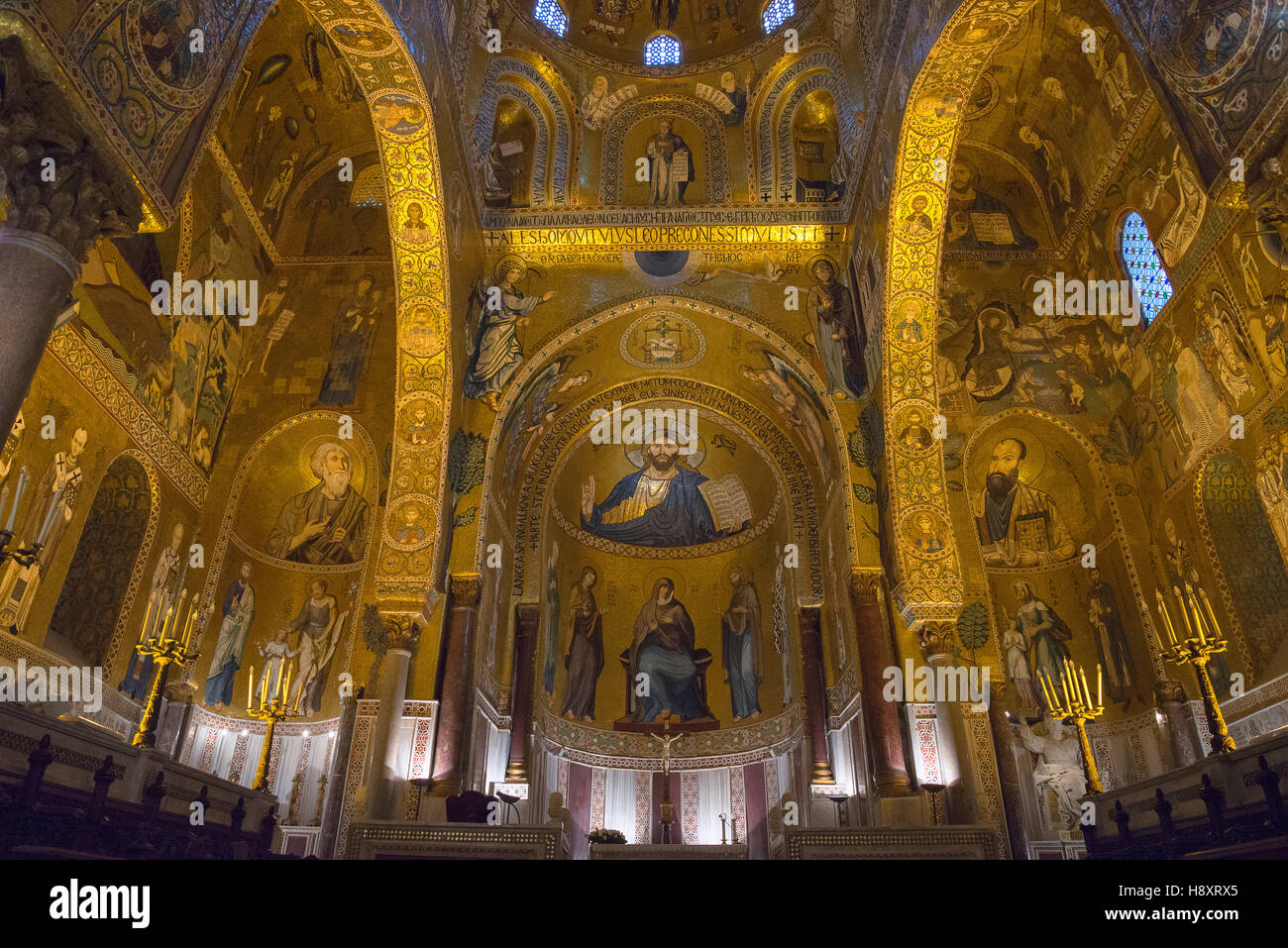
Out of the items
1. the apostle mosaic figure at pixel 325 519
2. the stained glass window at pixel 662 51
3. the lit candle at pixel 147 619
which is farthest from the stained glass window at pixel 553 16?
the lit candle at pixel 147 619

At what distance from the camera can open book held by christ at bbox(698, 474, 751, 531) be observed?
15734 mm

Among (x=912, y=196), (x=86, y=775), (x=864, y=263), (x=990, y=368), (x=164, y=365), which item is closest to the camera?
(x=86, y=775)

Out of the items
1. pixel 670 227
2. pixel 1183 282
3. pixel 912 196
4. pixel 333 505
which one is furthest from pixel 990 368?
pixel 333 505

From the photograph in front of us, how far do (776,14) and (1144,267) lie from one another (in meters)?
7.47

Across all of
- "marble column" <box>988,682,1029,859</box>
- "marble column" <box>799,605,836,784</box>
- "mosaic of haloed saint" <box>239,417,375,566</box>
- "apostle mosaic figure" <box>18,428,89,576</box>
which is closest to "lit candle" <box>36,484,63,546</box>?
"apostle mosaic figure" <box>18,428,89,576</box>

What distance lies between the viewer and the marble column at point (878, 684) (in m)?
10.4

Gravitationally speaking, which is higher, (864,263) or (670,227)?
(670,227)

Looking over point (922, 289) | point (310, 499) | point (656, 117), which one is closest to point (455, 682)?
point (310, 499)

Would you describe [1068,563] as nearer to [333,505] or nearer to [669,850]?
[669,850]

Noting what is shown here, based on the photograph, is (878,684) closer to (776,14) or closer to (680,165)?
(680,165)

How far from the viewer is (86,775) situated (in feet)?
21.6

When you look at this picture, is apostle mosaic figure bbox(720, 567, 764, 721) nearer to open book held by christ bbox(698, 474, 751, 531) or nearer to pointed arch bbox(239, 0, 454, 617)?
open book held by christ bbox(698, 474, 751, 531)

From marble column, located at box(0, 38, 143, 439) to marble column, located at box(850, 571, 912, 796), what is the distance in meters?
9.71

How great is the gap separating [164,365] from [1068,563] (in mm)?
13908
